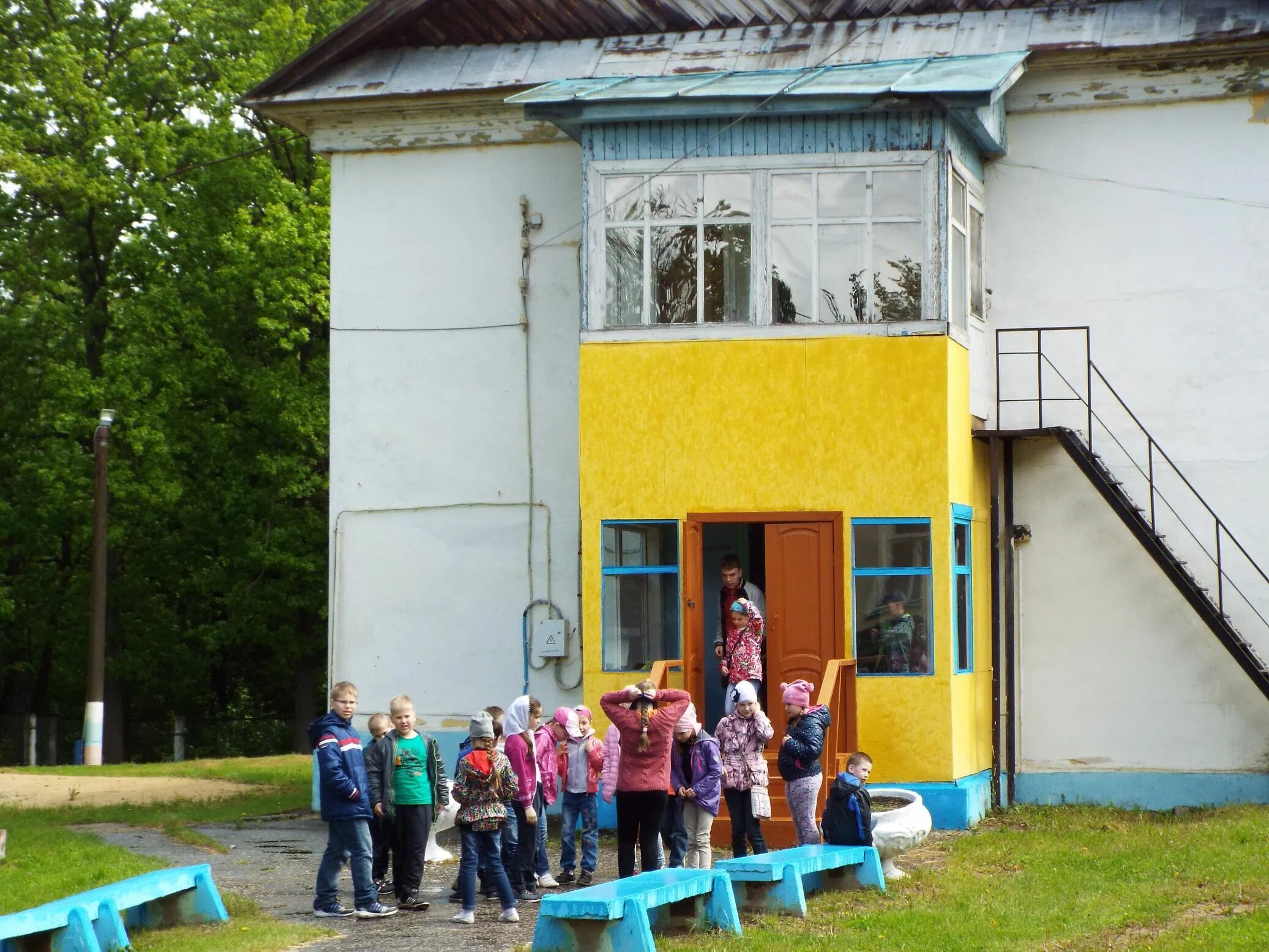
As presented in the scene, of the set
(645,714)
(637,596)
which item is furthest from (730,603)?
(645,714)

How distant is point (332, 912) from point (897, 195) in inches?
321

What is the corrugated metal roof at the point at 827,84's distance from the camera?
15539 mm

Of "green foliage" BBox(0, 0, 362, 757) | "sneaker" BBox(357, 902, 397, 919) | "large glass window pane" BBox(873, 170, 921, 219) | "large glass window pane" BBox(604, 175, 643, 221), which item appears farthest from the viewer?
"green foliage" BBox(0, 0, 362, 757)

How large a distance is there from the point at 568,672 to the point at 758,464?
3.36 m

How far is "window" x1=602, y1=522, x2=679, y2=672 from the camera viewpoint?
16.3 meters

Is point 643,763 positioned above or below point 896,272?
below

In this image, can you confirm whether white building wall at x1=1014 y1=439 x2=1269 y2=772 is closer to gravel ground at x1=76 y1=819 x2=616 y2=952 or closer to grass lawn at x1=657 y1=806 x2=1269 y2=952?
grass lawn at x1=657 y1=806 x2=1269 y2=952

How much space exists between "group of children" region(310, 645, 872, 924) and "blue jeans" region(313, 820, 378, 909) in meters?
0.01

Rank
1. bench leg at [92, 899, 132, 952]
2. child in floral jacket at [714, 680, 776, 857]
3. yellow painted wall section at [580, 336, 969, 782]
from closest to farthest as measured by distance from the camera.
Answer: bench leg at [92, 899, 132, 952]
child in floral jacket at [714, 680, 776, 857]
yellow painted wall section at [580, 336, 969, 782]

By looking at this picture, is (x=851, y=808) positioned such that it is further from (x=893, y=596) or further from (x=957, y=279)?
(x=957, y=279)

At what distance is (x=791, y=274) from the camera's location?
53.0 feet

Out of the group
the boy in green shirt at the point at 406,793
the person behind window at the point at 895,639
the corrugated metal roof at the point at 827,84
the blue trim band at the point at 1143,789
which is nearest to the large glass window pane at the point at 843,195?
the corrugated metal roof at the point at 827,84

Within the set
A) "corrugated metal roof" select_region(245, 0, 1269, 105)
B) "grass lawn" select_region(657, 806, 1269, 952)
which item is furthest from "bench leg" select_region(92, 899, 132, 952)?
"corrugated metal roof" select_region(245, 0, 1269, 105)

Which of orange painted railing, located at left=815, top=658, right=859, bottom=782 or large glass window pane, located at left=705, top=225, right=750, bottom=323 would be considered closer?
orange painted railing, located at left=815, top=658, right=859, bottom=782
